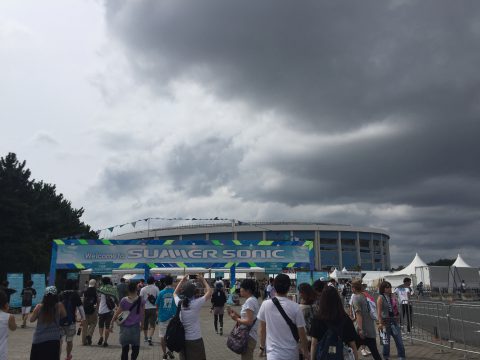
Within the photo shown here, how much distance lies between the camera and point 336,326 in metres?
4.83

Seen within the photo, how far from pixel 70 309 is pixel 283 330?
6587 mm

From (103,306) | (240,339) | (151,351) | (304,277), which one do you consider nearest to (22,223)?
(304,277)

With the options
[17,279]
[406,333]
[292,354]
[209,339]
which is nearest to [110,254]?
[17,279]

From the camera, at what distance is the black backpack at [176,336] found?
20.1ft

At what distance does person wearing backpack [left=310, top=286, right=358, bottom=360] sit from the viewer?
15.8 feet

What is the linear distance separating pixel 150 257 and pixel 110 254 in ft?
7.13

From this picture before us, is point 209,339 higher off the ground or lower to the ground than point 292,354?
lower

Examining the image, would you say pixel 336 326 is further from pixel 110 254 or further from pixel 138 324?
pixel 110 254

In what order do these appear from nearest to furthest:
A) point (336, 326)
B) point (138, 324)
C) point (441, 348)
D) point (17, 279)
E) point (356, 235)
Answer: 1. point (336, 326)
2. point (138, 324)
3. point (441, 348)
4. point (17, 279)
5. point (356, 235)

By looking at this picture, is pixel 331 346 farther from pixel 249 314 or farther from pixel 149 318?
pixel 149 318

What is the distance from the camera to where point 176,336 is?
20.2 ft

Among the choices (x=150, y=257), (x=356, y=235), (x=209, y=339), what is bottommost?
(x=209, y=339)

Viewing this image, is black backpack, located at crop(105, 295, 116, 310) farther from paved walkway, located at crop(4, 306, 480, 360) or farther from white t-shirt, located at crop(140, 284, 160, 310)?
paved walkway, located at crop(4, 306, 480, 360)

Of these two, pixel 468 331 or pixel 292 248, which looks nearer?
pixel 468 331
